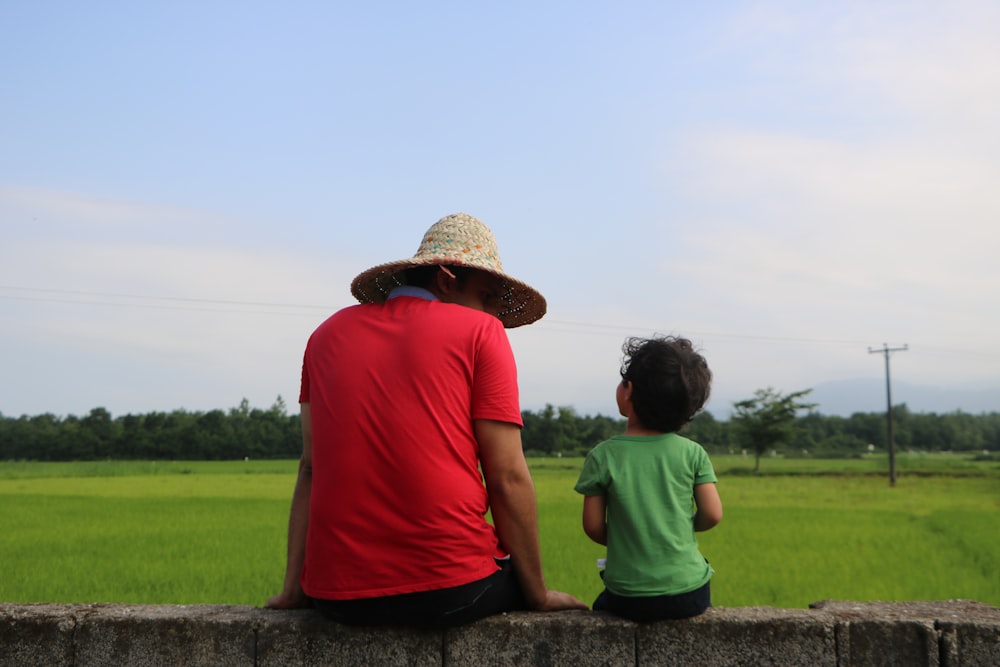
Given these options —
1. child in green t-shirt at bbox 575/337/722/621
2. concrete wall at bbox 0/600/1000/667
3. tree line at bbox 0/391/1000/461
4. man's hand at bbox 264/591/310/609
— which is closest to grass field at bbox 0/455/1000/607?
concrete wall at bbox 0/600/1000/667

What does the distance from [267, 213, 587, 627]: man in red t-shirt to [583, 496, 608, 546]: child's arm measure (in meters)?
0.18

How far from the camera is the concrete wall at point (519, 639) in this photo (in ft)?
7.23

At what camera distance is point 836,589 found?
7297 millimetres

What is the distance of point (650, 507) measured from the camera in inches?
87.7

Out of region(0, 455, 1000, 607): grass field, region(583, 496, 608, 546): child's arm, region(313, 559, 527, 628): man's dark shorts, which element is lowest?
region(0, 455, 1000, 607): grass field

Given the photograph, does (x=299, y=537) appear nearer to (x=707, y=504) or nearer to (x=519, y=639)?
(x=519, y=639)

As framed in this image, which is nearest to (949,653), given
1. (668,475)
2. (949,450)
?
(668,475)

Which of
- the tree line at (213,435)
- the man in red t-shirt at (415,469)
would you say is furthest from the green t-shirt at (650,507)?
the tree line at (213,435)

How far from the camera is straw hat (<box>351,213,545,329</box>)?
7.70 ft

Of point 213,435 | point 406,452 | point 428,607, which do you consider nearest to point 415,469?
point 406,452

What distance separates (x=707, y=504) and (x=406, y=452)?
2.89 ft

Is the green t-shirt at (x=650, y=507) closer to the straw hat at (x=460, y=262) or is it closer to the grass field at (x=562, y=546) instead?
the straw hat at (x=460, y=262)

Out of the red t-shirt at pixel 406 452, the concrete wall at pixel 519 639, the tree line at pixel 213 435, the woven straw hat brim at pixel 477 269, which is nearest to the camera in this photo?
the red t-shirt at pixel 406 452

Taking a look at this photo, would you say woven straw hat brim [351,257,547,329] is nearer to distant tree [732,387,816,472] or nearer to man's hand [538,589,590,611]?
man's hand [538,589,590,611]
